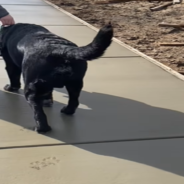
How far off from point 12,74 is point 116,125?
57.7 inches

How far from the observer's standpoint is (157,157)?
159 inches

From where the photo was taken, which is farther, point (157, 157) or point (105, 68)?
point (105, 68)

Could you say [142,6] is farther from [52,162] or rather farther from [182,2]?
[52,162]

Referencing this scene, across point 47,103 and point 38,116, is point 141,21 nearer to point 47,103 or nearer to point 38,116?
point 47,103

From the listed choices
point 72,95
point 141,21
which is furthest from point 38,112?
point 141,21

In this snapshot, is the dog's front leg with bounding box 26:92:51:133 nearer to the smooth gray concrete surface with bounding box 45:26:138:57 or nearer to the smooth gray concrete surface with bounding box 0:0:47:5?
the smooth gray concrete surface with bounding box 45:26:138:57

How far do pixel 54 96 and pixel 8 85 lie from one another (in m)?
0.56

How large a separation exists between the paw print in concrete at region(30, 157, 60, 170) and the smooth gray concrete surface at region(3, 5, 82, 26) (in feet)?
19.6

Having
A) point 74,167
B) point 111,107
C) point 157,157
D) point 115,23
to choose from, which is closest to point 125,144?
point 157,157

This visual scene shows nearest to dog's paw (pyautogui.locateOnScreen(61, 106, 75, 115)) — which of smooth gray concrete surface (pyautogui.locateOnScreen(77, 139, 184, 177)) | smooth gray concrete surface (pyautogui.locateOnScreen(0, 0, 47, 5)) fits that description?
smooth gray concrete surface (pyautogui.locateOnScreen(77, 139, 184, 177))

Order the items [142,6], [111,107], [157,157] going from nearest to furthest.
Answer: [157,157] → [111,107] → [142,6]

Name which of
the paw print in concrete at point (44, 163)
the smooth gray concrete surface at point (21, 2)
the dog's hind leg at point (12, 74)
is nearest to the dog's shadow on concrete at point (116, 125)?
the dog's hind leg at point (12, 74)

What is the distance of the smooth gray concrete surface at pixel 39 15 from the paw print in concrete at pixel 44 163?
597 centimetres

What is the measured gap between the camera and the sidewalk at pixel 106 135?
373cm
